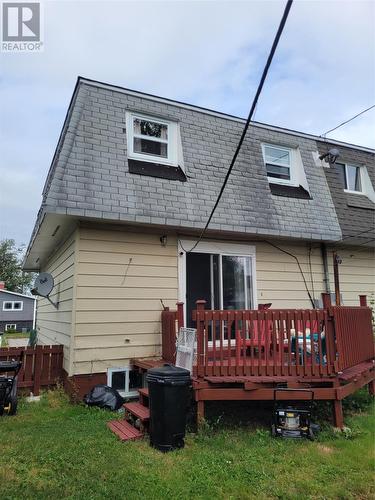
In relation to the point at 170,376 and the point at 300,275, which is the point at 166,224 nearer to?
the point at 170,376

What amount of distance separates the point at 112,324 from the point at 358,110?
8.00 metres

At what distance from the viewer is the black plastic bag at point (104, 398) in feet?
18.6

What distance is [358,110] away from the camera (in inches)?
363

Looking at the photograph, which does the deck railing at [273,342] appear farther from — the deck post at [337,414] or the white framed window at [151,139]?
the white framed window at [151,139]

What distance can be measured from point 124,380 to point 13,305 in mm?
33993

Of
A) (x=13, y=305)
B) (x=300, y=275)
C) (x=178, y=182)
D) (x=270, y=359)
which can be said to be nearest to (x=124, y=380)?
(x=270, y=359)

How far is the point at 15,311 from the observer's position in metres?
36.4

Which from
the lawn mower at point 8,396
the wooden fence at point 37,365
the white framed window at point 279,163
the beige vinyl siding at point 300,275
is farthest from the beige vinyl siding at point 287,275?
the lawn mower at point 8,396

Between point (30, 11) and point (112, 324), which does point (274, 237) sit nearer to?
point (112, 324)

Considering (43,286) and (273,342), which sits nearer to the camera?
(273,342)

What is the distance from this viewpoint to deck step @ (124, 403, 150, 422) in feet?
14.7

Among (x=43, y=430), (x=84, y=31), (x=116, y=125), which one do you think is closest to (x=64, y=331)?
(x=43, y=430)

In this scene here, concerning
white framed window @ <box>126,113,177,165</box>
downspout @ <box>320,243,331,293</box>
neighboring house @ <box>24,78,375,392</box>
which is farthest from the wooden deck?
white framed window @ <box>126,113,177,165</box>

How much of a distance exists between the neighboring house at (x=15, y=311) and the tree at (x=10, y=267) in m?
15.2
